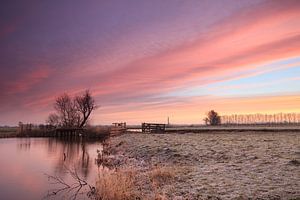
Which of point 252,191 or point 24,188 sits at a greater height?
point 252,191

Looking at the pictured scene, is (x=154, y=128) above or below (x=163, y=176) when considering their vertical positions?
above

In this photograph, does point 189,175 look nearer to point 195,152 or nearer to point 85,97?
point 195,152

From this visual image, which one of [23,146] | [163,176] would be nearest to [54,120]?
[23,146]

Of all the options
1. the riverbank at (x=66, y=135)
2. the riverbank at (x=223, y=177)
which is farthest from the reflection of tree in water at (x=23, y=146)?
the riverbank at (x=223, y=177)

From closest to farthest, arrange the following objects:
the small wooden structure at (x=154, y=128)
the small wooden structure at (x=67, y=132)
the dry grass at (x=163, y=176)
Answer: the dry grass at (x=163, y=176) < the small wooden structure at (x=154, y=128) < the small wooden structure at (x=67, y=132)

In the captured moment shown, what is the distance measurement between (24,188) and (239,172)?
38.7 feet

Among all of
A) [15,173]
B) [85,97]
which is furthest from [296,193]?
[85,97]

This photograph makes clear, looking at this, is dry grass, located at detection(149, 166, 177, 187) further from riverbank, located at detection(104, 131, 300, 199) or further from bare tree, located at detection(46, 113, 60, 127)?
bare tree, located at detection(46, 113, 60, 127)

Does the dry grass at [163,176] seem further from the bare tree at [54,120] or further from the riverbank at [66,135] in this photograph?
the bare tree at [54,120]

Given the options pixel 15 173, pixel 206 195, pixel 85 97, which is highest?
pixel 85 97

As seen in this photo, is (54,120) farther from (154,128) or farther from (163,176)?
(163,176)

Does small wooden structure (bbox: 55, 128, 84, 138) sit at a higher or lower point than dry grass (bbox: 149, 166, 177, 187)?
lower

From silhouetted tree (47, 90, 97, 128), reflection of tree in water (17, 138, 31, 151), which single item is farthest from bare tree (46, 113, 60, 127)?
reflection of tree in water (17, 138, 31, 151)

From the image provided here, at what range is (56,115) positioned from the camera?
9225 cm
